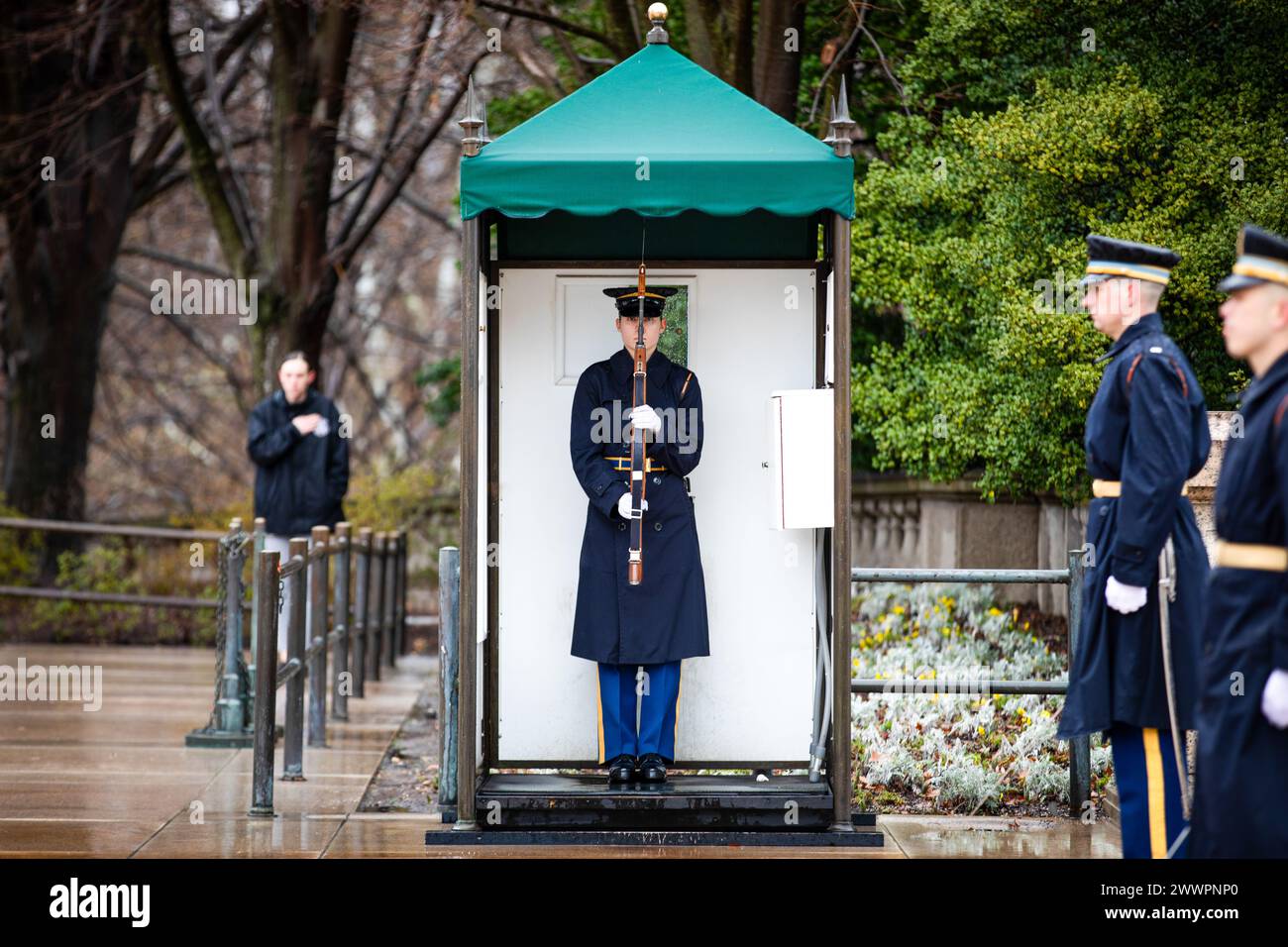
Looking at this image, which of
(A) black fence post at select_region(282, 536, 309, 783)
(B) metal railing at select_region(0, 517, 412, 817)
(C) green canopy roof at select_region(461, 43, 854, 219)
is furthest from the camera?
(A) black fence post at select_region(282, 536, 309, 783)

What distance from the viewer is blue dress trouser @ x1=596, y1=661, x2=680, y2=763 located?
6812mm

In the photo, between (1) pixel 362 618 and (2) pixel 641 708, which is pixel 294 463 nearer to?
(1) pixel 362 618

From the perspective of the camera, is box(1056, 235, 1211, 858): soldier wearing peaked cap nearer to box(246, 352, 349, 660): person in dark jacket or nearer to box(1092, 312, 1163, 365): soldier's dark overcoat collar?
box(1092, 312, 1163, 365): soldier's dark overcoat collar

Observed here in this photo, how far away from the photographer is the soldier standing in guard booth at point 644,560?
6.75 m

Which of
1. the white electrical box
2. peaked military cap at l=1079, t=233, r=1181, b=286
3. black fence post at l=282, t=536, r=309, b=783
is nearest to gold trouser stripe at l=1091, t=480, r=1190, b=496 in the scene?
peaked military cap at l=1079, t=233, r=1181, b=286

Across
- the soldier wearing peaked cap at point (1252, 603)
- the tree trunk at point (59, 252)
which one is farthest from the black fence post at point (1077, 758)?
the tree trunk at point (59, 252)

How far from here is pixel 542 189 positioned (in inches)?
247

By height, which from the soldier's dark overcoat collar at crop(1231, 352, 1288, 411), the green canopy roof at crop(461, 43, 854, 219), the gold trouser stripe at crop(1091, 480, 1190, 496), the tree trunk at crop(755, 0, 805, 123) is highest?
the tree trunk at crop(755, 0, 805, 123)

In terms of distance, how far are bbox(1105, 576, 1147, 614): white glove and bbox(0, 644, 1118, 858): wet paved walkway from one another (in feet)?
5.18

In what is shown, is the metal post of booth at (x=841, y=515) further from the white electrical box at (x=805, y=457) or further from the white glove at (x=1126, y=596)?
the white glove at (x=1126, y=596)

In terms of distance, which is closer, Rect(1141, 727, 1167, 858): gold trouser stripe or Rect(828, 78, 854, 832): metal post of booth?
Rect(1141, 727, 1167, 858): gold trouser stripe

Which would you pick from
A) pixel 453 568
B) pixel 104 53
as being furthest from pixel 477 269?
pixel 104 53

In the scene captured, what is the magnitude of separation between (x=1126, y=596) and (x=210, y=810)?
4.39 meters
